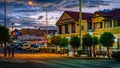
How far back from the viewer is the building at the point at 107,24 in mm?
55638

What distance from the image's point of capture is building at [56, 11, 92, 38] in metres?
68.7

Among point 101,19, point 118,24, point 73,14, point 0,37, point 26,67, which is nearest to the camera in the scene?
point 26,67

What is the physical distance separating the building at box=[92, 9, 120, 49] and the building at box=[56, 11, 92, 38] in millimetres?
4283

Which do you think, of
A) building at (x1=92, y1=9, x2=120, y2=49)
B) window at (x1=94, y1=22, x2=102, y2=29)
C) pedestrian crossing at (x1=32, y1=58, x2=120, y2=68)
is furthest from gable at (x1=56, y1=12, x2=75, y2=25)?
pedestrian crossing at (x1=32, y1=58, x2=120, y2=68)

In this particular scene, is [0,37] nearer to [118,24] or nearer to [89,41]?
[89,41]

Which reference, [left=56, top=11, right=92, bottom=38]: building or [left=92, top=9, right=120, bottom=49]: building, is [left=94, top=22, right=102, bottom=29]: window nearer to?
[left=92, top=9, right=120, bottom=49]: building

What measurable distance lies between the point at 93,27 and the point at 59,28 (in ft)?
56.0

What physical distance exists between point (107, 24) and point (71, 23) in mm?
14786

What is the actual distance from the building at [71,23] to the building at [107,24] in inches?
169

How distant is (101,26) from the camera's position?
204 ft

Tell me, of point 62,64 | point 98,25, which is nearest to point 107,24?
point 98,25

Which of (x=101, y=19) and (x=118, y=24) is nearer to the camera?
(x=118, y=24)

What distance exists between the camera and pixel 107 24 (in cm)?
5978

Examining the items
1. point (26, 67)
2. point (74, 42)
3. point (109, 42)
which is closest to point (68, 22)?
point (74, 42)
